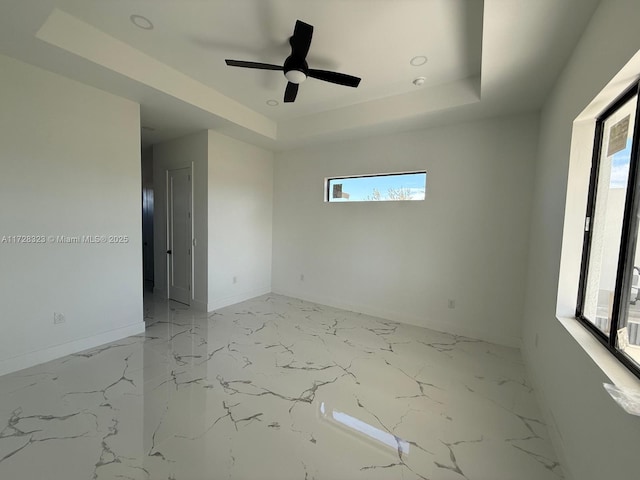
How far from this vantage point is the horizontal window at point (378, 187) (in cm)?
376

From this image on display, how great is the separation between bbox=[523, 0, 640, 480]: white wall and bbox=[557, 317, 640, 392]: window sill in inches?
0.9

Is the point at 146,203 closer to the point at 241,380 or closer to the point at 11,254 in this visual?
the point at 11,254

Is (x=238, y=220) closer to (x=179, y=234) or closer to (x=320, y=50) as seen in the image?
(x=179, y=234)

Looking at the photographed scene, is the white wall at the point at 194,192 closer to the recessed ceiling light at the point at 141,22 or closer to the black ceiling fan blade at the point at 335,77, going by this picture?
the recessed ceiling light at the point at 141,22

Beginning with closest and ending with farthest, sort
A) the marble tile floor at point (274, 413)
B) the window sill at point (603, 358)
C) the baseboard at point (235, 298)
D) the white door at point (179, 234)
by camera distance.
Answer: the window sill at point (603, 358) → the marble tile floor at point (274, 413) → the baseboard at point (235, 298) → the white door at point (179, 234)

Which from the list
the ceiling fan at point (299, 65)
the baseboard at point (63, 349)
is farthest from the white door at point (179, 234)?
the ceiling fan at point (299, 65)

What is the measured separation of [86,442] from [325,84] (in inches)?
144

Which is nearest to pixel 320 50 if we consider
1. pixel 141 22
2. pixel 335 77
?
pixel 335 77

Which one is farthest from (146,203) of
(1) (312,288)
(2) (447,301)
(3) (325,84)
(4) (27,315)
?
(2) (447,301)

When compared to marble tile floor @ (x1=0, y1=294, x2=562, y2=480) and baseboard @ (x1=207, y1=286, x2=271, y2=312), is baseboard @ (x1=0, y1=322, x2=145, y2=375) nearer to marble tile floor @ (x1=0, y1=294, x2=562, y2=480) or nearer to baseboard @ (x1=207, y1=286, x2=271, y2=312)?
marble tile floor @ (x1=0, y1=294, x2=562, y2=480)

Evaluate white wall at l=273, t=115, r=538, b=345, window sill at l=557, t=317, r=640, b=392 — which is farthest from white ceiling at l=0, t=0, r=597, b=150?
window sill at l=557, t=317, r=640, b=392

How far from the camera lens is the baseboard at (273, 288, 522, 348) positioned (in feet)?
10.5

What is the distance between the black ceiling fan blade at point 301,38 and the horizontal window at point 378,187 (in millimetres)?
2219

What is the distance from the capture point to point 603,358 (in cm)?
136
